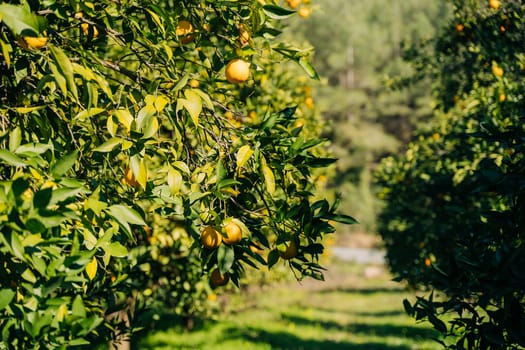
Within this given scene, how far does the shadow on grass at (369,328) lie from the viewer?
360 inches

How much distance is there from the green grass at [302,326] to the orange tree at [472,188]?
1.19 m

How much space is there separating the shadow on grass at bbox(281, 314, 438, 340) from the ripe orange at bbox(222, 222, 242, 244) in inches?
294

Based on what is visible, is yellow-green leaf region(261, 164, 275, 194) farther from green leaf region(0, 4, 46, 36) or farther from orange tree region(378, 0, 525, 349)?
green leaf region(0, 4, 46, 36)

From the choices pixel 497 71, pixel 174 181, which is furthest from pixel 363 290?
pixel 174 181

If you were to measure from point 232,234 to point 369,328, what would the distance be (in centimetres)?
896

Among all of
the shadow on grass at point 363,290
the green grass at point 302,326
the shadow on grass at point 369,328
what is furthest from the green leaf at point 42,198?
the shadow on grass at point 363,290

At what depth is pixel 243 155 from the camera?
2.02 meters

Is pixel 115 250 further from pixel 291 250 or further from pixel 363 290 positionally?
pixel 363 290

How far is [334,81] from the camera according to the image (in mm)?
43969

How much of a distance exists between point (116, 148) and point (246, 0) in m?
0.75

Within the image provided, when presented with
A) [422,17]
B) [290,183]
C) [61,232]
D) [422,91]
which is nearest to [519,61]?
[290,183]

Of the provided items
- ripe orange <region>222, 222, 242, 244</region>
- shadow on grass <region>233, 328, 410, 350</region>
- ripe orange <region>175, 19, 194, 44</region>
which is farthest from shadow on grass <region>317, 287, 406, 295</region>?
ripe orange <region>222, 222, 242, 244</region>

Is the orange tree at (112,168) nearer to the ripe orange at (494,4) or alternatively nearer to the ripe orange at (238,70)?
the ripe orange at (238,70)

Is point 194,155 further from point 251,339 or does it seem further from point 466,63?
point 251,339
